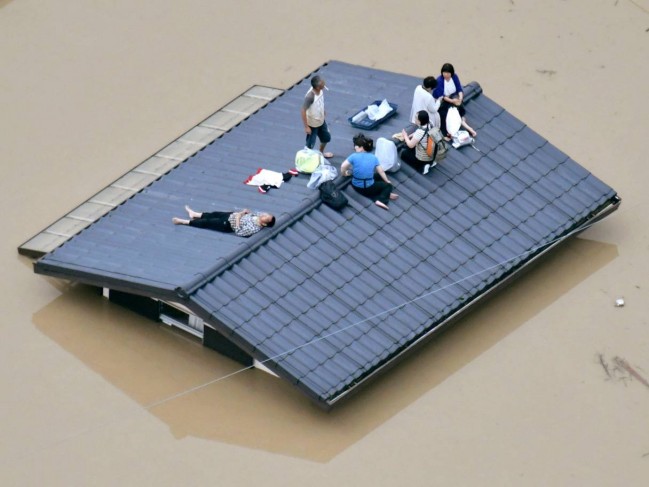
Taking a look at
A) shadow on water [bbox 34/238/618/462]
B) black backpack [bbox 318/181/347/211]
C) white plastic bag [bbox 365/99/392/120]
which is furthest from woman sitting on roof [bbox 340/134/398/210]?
shadow on water [bbox 34/238/618/462]

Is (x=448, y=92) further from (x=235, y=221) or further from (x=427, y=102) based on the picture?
(x=235, y=221)

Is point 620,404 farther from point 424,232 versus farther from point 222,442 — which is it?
point 222,442

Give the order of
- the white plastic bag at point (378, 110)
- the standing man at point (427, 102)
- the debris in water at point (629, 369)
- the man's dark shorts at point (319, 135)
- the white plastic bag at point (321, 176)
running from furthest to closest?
the white plastic bag at point (378, 110) → the standing man at point (427, 102) → the man's dark shorts at point (319, 135) → the white plastic bag at point (321, 176) → the debris in water at point (629, 369)

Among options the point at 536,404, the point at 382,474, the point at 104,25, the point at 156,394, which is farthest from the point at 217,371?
the point at 104,25

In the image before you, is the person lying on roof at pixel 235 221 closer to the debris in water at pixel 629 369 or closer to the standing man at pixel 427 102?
the standing man at pixel 427 102

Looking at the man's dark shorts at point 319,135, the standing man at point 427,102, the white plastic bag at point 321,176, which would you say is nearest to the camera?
the white plastic bag at point 321,176

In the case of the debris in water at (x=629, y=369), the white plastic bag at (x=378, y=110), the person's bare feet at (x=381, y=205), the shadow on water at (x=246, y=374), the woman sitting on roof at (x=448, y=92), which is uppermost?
the woman sitting on roof at (x=448, y=92)

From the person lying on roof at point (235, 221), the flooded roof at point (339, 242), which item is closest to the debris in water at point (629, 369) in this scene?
the flooded roof at point (339, 242)

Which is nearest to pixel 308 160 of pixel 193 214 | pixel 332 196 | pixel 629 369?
pixel 332 196
